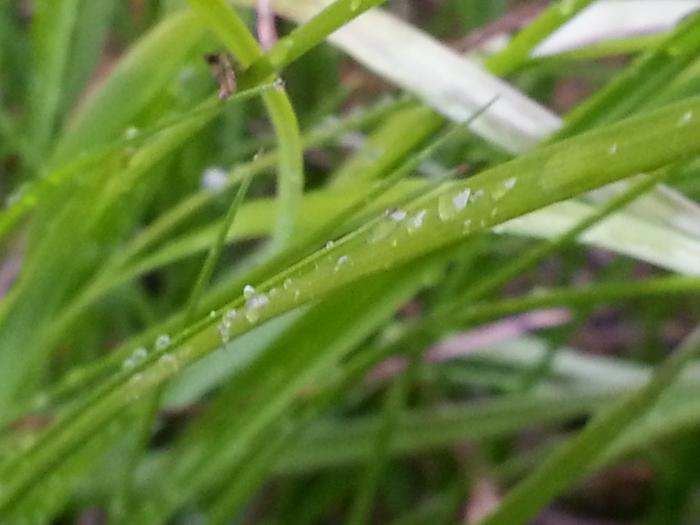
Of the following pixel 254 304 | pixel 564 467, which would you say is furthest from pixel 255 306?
pixel 564 467

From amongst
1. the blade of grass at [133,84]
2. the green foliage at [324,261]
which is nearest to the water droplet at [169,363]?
the green foliage at [324,261]

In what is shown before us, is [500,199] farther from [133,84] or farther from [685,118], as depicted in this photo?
[133,84]

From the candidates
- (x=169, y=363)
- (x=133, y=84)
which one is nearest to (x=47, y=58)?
(x=133, y=84)

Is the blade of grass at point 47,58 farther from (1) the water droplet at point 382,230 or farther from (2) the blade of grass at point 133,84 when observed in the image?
(1) the water droplet at point 382,230

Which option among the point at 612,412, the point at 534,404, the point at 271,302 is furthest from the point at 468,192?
the point at 534,404

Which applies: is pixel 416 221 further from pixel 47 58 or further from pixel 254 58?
pixel 47 58

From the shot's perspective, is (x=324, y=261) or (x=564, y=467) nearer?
(x=324, y=261)

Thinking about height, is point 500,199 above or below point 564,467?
above
